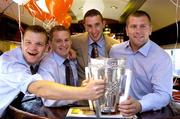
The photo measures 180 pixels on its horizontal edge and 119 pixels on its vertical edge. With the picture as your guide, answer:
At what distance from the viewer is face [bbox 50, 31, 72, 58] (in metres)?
2.06

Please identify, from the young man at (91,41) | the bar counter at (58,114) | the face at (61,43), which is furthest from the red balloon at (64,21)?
the bar counter at (58,114)

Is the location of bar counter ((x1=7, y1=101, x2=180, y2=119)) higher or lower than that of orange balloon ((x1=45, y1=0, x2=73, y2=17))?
lower

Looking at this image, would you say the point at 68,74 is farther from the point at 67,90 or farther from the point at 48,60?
the point at 67,90

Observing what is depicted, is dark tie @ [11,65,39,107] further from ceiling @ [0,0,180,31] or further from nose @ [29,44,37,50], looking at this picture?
ceiling @ [0,0,180,31]

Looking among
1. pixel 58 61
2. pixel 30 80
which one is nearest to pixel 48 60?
pixel 58 61

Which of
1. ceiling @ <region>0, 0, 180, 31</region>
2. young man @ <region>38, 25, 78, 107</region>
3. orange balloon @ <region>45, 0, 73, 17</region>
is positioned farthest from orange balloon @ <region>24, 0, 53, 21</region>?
young man @ <region>38, 25, 78, 107</region>

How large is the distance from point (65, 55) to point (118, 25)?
1047 centimetres

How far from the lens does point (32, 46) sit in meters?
1.87

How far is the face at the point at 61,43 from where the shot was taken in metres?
2.06

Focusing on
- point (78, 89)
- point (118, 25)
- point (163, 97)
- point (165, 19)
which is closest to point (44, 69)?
point (78, 89)

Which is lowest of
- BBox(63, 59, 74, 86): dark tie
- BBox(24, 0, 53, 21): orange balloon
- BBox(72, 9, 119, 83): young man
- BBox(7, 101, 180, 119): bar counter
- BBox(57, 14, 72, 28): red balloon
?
BBox(7, 101, 180, 119): bar counter

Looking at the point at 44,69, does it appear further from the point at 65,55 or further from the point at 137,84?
the point at 137,84

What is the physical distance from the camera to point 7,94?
1.79m

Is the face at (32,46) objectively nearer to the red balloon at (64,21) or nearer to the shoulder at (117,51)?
the shoulder at (117,51)
